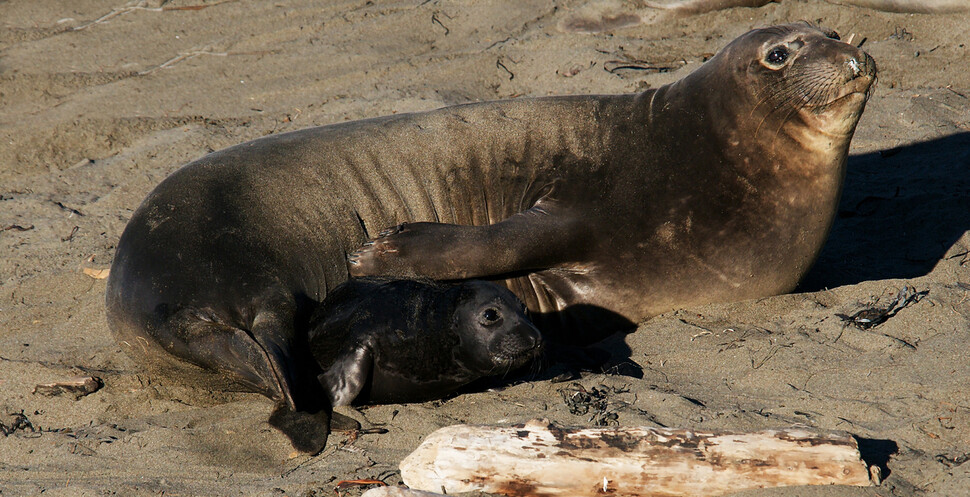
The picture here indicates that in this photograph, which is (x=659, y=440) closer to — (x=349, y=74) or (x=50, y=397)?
(x=50, y=397)

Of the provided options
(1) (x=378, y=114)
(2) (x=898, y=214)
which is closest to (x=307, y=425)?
(1) (x=378, y=114)

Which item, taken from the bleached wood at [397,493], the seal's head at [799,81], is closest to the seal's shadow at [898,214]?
the seal's head at [799,81]

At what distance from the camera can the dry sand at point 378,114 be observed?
3.19 metres

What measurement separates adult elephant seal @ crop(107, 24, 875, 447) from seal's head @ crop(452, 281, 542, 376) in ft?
1.30

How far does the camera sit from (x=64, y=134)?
6.56 m

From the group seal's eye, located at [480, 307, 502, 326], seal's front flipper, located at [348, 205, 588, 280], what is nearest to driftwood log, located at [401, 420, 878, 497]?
seal's eye, located at [480, 307, 502, 326]

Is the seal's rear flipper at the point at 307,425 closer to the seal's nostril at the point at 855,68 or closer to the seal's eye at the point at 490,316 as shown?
the seal's eye at the point at 490,316

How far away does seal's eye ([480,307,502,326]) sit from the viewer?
3629mm

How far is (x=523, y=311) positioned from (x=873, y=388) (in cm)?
138

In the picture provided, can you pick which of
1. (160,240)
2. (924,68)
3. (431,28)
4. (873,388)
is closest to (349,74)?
(431,28)

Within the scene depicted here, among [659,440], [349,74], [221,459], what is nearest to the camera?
[659,440]

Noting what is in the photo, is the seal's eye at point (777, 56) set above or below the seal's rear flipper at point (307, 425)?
above

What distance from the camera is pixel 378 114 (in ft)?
21.2

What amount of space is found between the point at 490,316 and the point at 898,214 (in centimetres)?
299
